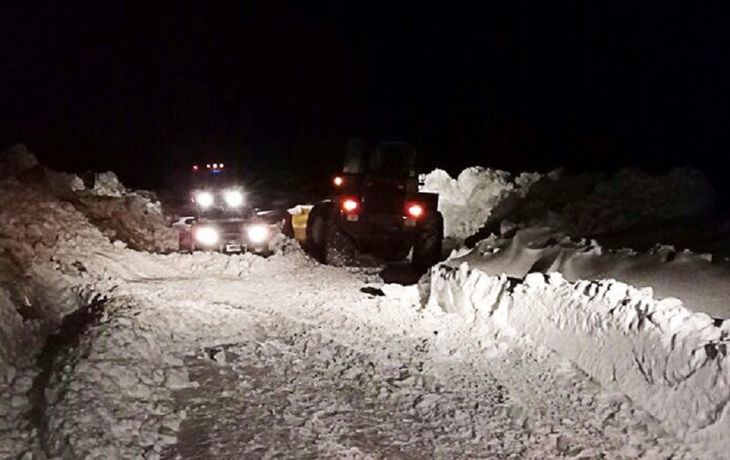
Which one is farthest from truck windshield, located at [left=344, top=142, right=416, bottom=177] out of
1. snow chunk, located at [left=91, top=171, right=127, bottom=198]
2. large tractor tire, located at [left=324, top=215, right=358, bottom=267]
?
snow chunk, located at [left=91, top=171, right=127, bottom=198]

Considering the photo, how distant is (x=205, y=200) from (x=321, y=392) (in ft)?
30.8

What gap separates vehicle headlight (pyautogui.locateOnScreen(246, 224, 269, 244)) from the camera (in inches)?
619

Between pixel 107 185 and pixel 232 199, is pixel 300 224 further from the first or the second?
pixel 107 185

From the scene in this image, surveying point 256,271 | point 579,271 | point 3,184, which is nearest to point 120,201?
point 3,184

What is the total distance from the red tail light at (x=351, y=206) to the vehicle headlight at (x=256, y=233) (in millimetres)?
1879

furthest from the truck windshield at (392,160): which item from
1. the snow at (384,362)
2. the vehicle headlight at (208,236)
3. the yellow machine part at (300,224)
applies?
the yellow machine part at (300,224)

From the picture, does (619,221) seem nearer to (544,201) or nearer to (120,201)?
(544,201)

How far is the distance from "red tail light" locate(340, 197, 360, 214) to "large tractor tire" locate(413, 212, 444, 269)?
4.31ft

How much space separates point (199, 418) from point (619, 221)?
12767mm

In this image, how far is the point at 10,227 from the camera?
46.7 feet

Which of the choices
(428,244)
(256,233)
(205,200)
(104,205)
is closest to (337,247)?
(256,233)

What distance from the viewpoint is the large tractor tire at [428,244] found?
49.6 feet

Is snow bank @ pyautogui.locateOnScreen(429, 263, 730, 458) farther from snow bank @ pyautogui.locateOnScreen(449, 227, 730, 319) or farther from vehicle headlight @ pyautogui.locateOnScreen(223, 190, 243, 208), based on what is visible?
vehicle headlight @ pyautogui.locateOnScreen(223, 190, 243, 208)

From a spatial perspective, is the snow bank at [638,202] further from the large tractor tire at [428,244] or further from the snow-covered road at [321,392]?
the snow-covered road at [321,392]
